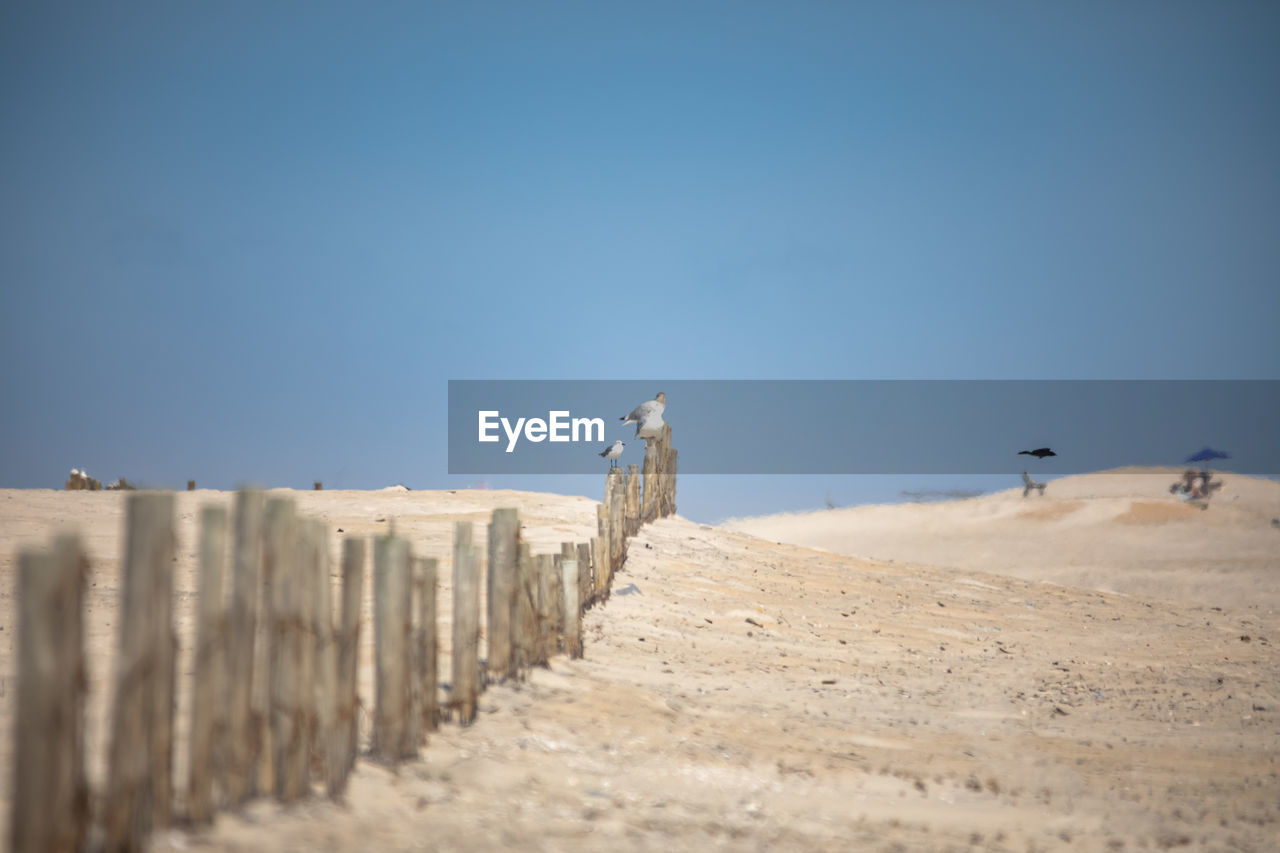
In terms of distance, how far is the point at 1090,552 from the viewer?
21.2 m

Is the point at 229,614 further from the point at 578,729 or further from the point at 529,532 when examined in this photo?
the point at 529,532

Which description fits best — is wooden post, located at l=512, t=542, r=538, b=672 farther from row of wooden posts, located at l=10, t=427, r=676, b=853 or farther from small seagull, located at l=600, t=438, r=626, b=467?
small seagull, located at l=600, t=438, r=626, b=467

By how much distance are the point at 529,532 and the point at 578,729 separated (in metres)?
6.94

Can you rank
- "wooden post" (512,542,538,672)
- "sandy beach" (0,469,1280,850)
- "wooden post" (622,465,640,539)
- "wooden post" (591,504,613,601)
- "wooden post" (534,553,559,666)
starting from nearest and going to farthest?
"sandy beach" (0,469,1280,850) < "wooden post" (512,542,538,672) < "wooden post" (534,553,559,666) < "wooden post" (591,504,613,601) < "wooden post" (622,465,640,539)

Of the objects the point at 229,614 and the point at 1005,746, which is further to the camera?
the point at 1005,746

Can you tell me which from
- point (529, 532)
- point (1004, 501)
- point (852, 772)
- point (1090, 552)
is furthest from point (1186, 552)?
point (852, 772)

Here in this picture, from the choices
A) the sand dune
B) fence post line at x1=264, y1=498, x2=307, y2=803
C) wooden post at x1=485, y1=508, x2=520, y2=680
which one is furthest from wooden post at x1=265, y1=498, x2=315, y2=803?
the sand dune

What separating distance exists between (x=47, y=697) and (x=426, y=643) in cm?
188

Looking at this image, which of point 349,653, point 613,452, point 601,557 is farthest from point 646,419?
point 349,653

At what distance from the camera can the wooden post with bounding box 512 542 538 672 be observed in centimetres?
562

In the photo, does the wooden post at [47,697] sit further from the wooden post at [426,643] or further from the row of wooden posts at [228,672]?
the wooden post at [426,643]

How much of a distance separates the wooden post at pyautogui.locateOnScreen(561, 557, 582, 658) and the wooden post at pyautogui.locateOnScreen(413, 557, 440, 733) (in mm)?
2053

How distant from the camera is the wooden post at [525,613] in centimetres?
562

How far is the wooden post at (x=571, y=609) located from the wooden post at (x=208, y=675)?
10.8 ft
